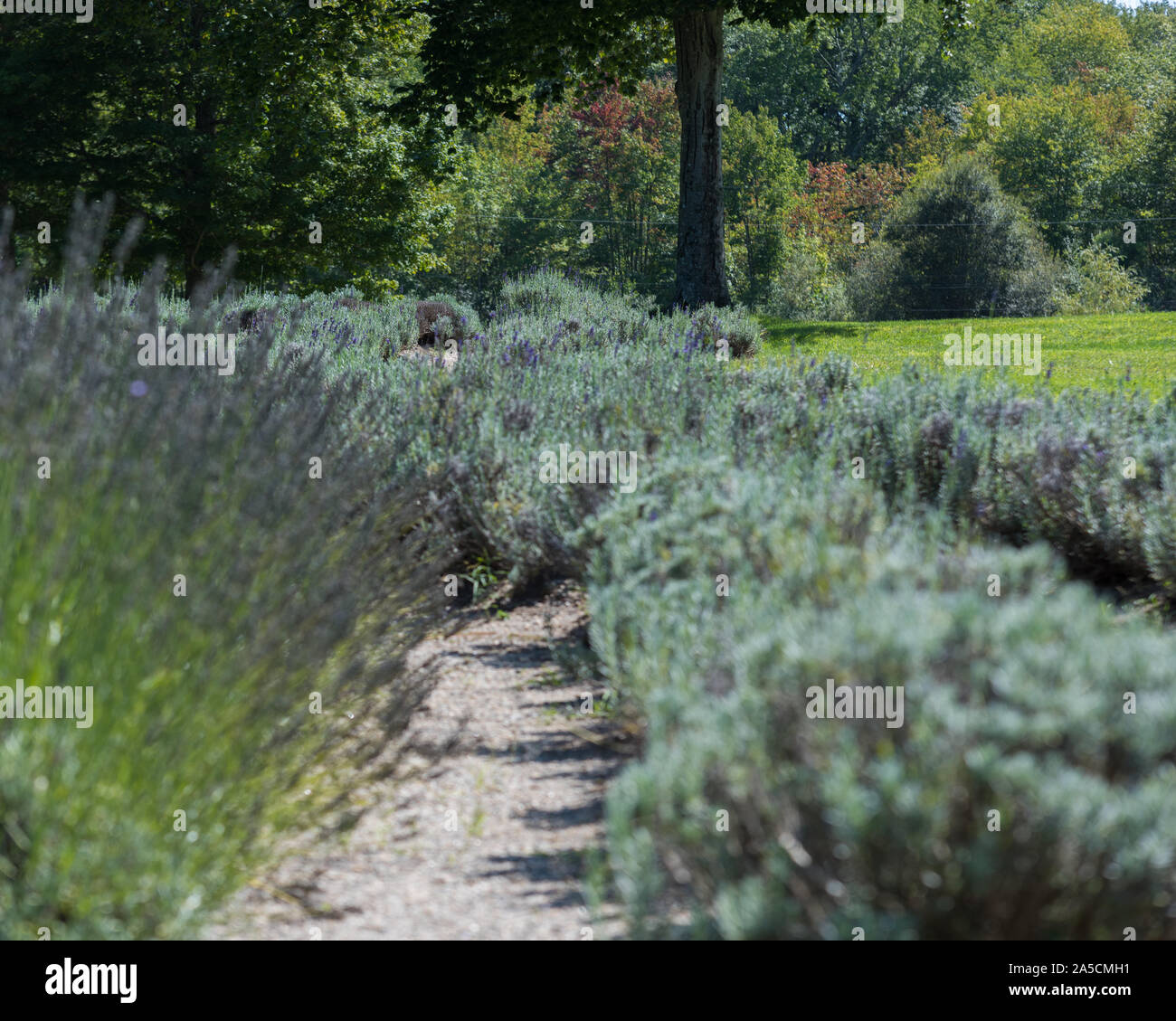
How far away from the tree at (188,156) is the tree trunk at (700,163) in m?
5.88

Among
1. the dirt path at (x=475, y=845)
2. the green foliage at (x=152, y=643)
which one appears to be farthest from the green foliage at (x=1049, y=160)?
the green foliage at (x=152, y=643)

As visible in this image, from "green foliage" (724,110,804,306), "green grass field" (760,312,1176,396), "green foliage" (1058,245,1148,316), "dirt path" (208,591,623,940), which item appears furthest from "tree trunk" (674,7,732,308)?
"green foliage" (724,110,804,306)

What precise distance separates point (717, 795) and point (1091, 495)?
342 cm

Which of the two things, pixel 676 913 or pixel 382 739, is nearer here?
pixel 676 913

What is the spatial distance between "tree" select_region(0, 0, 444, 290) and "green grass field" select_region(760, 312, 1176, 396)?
7.42 m

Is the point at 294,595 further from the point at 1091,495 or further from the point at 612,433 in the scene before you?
the point at 1091,495

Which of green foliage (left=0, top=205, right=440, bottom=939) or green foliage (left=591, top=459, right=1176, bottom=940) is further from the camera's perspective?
green foliage (left=0, top=205, right=440, bottom=939)

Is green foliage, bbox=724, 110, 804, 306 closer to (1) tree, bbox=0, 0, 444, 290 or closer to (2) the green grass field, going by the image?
(1) tree, bbox=0, 0, 444, 290

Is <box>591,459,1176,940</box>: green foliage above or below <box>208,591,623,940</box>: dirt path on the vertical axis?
above

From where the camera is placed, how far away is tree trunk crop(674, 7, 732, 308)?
14.6 metres

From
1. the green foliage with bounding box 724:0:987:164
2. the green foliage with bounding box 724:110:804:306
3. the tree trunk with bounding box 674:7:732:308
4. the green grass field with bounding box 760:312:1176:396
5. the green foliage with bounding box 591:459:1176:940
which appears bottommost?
the green foliage with bounding box 591:459:1176:940

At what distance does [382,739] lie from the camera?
299 cm

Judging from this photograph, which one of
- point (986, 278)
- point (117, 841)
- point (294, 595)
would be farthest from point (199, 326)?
point (986, 278)

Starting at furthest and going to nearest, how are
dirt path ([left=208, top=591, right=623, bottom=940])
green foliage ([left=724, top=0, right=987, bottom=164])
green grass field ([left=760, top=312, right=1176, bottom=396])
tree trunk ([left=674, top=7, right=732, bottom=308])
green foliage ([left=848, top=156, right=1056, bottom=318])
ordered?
1. green foliage ([left=724, top=0, right=987, bottom=164])
2. green foliage ([left=848, top=156, right=1056, bottom=318])
3. tree trunk ([left=674, top=7, right=732, bottom=308])
4. green grass field ([left=760, top=312, right=1176, bottom=396])
5. dirt path ([left=208, top=591, right=623, bottom=940])
